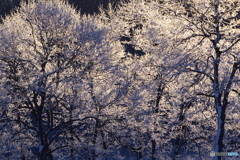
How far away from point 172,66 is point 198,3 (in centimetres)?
282

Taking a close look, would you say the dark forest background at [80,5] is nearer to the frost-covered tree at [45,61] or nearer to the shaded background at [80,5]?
the shaded background at [80,5]

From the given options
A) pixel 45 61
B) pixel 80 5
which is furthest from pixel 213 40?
pixel 80 5

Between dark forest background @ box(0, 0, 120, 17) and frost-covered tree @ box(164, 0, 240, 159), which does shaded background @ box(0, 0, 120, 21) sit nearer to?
dark forest background @ box(0, 0, 120, 17)

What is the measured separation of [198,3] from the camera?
36.1ft

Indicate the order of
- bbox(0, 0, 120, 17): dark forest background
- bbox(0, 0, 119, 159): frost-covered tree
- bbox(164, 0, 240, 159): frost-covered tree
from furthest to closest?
1. bbox(0, 0, 120, 17): dark forest background
2. bbox(0, 0, 119, 159): frost-covered tree
3. bbox(164, 0, 240, 159): frost-covered tree

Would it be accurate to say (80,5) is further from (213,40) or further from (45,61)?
(213,40)

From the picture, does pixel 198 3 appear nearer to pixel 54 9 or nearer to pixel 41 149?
pixel 54 9

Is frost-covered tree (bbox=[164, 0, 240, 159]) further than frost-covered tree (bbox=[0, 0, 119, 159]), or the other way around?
frost-covered tree (bbox=[0, 0, 119, 159])

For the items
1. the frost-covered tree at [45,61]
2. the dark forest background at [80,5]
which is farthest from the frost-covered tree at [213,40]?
the dark forest background at [80,5]

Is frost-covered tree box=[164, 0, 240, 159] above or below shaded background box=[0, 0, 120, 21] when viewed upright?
below

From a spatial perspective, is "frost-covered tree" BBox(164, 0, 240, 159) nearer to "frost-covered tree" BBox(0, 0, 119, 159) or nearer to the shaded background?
"frost-covered tree" BBox(0, 0, 119, 159)

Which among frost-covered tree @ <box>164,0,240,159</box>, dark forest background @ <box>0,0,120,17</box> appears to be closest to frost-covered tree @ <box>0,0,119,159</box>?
frost-covered tree @ <box>164,0,240,159</box>

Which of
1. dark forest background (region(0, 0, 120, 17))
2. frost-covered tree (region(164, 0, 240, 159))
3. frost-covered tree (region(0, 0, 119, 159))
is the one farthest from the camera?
dark forest background (region(0, 0, 120, 17))

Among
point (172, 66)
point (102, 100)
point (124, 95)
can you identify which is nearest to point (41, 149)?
point (102, 100)
